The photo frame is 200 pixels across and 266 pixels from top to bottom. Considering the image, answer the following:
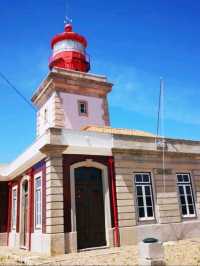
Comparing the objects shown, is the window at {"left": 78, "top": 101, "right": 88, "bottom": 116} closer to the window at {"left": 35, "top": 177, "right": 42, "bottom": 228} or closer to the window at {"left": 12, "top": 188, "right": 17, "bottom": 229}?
the window at {"left": 12, "top": 188, "right": 17, "bottom": 229}

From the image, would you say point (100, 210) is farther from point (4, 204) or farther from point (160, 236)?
point (4, 204)

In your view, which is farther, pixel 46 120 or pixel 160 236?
pixel 46 120

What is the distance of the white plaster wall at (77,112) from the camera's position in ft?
56.7

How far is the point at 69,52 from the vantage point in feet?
65.8

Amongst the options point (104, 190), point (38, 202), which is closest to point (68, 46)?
point (104, 190)

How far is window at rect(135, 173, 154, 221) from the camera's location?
12703mm

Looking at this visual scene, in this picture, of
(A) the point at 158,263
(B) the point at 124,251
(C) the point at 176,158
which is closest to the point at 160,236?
(B) the point at 124,251

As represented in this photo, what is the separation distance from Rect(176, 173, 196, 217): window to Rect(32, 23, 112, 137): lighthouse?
20.2ft

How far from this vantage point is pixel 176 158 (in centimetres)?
1421

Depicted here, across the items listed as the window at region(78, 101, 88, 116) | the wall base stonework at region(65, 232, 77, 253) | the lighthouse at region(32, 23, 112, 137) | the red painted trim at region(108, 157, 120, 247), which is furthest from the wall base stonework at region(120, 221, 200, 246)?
the window at region(78, 101, 88, 116)

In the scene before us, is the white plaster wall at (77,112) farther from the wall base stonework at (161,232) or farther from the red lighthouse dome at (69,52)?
the wall base stonework at (161,232)

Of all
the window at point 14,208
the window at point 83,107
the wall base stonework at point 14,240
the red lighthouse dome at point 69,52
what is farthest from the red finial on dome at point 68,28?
the wall base stonework at point 14,240

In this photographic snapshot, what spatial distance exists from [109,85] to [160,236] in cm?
1015

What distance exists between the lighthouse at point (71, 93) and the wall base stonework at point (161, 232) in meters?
7.29
